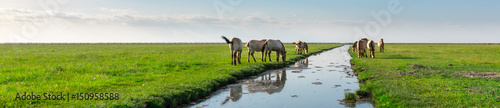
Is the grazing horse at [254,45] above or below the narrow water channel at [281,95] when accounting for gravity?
above

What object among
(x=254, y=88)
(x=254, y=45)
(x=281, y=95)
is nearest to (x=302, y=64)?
(x=254, y=45)

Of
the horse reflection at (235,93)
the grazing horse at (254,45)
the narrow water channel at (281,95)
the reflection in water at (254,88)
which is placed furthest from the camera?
the grazing horse at (254,45)

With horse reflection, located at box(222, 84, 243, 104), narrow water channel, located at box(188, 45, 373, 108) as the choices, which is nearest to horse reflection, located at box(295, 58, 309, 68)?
narrow water channel, located at box(188, 45, 373, 108)

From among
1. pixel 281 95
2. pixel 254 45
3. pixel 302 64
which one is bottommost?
pixel 281 95

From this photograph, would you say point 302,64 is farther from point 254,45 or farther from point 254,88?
point 254,88

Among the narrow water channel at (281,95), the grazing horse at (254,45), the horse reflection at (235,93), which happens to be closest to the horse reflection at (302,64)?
the grazing horse at (254,45)

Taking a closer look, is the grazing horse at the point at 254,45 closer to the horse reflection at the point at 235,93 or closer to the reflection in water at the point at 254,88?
the reflection in water at the point at 254,88

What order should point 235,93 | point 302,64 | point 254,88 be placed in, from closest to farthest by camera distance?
point 235,93 → point 254,88 → point 302,64

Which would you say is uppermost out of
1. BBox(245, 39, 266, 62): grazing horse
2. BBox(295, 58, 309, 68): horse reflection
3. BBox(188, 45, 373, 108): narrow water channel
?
BBox(245, 39, 266, 62): grazing horse

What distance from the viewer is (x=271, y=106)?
10180 millimetres

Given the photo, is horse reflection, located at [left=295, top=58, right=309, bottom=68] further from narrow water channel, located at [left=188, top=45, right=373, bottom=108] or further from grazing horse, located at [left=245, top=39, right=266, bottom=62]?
narrow water channel, located at [left=188, top=45, right=373, bottom=108]

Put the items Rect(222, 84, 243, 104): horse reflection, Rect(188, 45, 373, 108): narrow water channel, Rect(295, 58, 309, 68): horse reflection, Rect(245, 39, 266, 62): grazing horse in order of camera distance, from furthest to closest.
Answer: Rect(295, 58, 309, 68): horse reflection < Rect(245, 39, 266, 62): grazing horse < Rect(222, 84, 243, 104): horse reflection < Rect(188, 45, 373, 108): narrow water channel

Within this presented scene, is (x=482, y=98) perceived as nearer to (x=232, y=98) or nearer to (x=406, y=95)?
(x=406, y=95)

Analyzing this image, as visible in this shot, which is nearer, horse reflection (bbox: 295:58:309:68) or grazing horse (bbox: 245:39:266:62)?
grazing horse (bbox: 245:39:266:62)
